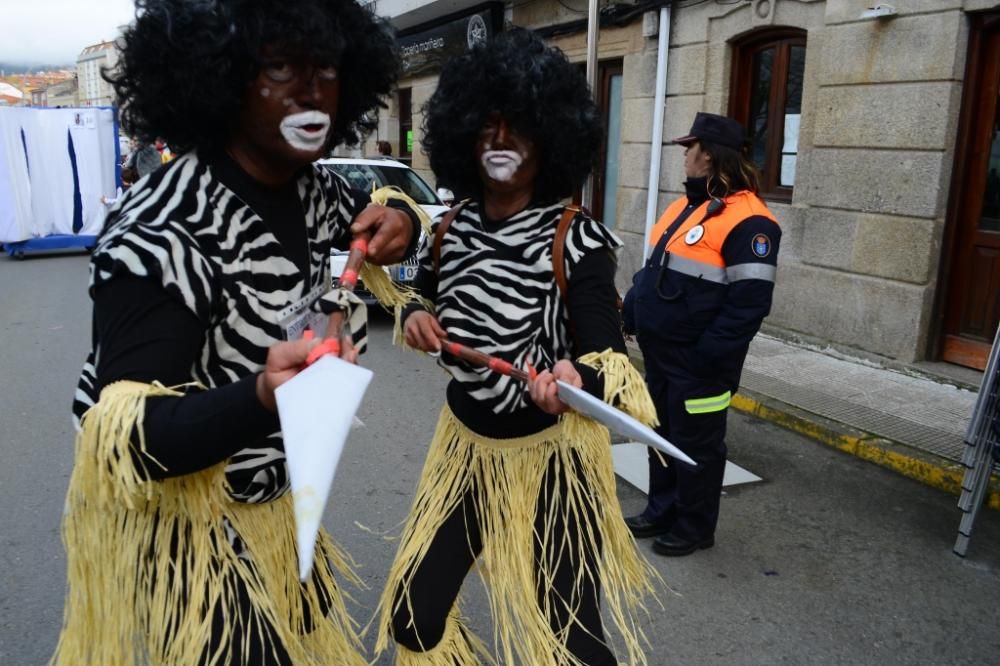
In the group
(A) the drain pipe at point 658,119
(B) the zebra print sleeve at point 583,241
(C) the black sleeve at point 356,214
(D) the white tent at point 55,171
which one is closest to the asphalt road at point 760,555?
(C) the black sleeve at point 356,214

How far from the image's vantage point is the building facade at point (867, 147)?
591 centimetres

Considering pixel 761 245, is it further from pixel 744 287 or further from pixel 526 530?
pixel 526 530

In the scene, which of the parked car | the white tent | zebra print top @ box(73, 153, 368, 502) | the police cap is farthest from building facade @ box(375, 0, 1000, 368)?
the white tent

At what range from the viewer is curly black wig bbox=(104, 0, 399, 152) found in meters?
1.58

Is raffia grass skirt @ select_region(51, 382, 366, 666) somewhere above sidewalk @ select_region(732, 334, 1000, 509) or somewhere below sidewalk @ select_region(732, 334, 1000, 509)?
above

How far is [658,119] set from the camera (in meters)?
8.73

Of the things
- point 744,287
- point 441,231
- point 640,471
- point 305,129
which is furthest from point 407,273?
point 305,129

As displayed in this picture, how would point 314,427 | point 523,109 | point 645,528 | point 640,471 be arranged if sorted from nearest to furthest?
point 314,427, point 523,109, point 645,528, point 640,471

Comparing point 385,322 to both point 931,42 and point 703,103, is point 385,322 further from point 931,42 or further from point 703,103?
point 931,42

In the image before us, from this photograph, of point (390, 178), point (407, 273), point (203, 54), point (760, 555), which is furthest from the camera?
point (390, 178)

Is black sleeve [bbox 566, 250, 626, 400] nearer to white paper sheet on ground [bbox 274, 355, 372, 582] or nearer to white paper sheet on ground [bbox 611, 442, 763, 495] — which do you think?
white paper sheet on ground [bbox 274, 355, 372, 582]

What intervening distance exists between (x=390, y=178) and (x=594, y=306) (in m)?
7.41

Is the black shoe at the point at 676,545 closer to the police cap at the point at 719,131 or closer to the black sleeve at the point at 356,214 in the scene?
the police cap at the point at 719,131

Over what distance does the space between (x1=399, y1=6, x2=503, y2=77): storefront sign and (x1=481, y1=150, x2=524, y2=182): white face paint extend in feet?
36.6
